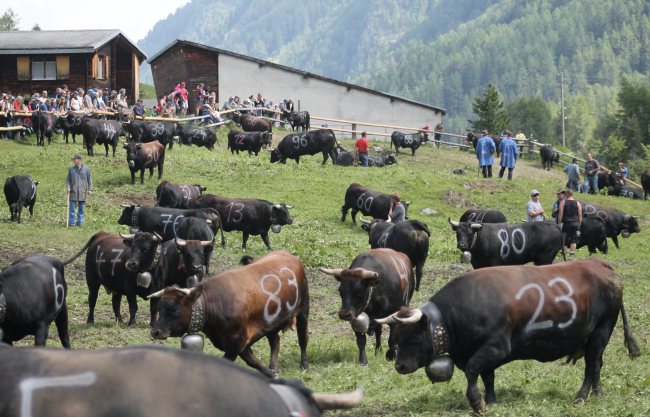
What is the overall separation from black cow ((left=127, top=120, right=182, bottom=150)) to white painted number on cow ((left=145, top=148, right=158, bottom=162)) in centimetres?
416

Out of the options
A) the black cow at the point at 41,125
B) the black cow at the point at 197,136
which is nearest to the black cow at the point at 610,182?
the black cow at the point at 197,136

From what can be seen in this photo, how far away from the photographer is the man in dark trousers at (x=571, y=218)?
1773cm

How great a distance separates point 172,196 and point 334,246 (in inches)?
201

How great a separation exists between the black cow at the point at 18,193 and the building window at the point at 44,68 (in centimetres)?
2675

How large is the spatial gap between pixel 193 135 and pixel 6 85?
65.0 ft

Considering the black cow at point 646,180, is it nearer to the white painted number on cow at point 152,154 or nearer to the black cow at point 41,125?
the white painted number on cow at point 152,154

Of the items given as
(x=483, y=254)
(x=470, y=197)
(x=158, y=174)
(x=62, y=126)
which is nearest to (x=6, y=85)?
(x=62, y=126)

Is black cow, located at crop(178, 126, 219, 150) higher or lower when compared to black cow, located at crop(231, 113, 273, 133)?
lower

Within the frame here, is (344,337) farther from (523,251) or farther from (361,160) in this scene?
(361,160)

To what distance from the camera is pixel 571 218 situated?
1772 cm

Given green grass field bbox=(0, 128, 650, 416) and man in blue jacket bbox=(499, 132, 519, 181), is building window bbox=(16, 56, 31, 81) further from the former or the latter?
man in blue jacket bbox=(499, 132, 519, 181)

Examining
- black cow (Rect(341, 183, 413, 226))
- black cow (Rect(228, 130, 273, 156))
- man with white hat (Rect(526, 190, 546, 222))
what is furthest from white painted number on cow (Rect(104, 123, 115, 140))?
man with white hat (Rect(526, 190, 546, 222))

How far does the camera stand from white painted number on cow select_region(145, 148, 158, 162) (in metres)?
22.0

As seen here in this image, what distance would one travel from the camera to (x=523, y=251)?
12.9 metres
